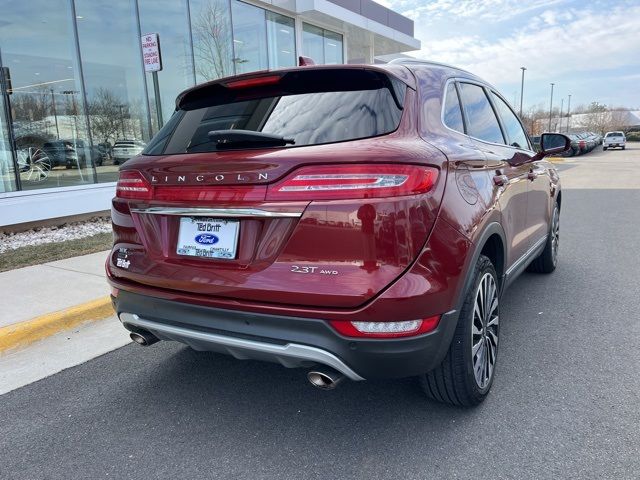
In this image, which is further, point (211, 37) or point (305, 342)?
point (211, 37)

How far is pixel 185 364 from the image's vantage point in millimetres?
3346

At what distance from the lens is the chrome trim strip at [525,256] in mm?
3397

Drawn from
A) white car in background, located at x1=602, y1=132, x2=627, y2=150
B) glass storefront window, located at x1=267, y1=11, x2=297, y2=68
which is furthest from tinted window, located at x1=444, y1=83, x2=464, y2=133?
white car in background, located at x1=602, y1=132, x2=627, y2=150

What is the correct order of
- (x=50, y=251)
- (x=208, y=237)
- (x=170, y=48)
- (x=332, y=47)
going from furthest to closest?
(x=332, y=47) → (x=170, y=48) → (x=50, y=251) → (x=208, y=237)

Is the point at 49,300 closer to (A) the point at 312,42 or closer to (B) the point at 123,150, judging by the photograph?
(B) the point at 123,150

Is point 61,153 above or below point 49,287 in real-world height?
above

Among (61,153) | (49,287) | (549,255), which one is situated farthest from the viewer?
(61,153)

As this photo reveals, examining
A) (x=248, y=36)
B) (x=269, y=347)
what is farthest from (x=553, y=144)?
(x=248, y=36)

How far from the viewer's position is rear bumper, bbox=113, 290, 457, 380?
2.09 meters

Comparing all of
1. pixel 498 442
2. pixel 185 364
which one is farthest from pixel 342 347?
pixel 185 364

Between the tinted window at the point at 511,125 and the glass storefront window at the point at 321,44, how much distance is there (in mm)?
12382

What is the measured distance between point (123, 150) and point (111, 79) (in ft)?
5.30

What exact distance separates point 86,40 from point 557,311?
10.5 metres

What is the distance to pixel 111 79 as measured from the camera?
35.8 feet
